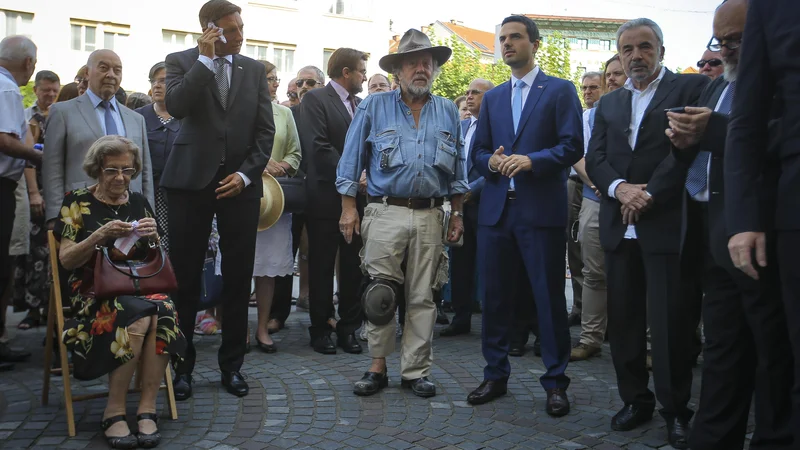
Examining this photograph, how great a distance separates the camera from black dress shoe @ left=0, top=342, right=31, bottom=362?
636 centimetres

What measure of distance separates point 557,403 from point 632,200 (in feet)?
4.43

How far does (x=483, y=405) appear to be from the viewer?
5371mm

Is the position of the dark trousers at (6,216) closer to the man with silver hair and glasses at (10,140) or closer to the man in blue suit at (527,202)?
the man with silver hair and glasses at (10,140)

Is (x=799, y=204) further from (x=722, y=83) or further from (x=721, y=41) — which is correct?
(x=722, y=83)

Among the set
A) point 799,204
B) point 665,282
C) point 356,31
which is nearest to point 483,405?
point 665,282

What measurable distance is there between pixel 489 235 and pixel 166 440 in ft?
7.76

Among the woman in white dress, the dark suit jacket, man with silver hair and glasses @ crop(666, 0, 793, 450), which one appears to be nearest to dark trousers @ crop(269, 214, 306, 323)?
the woman in white dress

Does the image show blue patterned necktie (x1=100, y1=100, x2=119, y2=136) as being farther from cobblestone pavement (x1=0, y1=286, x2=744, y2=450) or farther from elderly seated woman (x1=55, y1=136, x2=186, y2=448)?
cobblestone pavement (x1=0, y1=286, x2=744, y2=450)

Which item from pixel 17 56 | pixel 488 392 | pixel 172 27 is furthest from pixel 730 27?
pixel 172 27

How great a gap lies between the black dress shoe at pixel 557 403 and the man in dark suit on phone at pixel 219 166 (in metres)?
1.96

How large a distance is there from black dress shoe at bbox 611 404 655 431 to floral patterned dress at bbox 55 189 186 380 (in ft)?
8.42

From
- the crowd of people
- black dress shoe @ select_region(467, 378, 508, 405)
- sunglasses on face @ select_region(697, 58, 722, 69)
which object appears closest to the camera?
the crowd of people

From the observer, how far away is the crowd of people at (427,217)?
3.94 metres

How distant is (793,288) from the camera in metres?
2.82
